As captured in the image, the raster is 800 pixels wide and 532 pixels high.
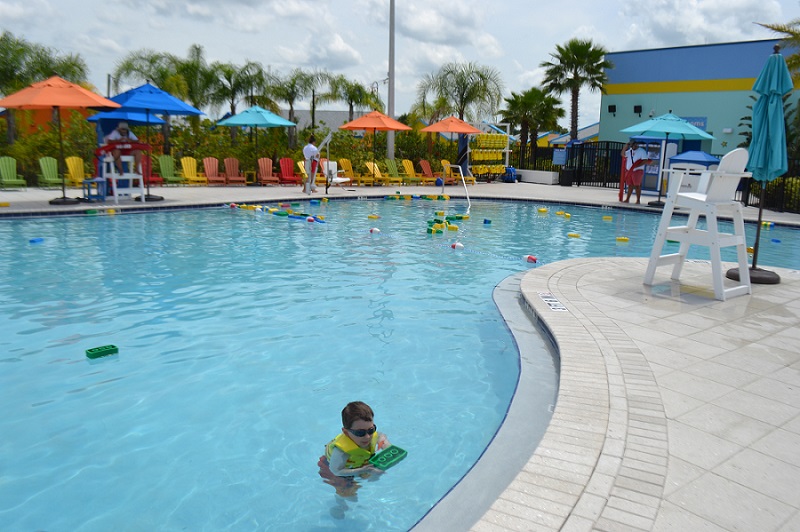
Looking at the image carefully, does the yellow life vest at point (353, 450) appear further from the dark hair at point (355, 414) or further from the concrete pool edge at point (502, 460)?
the concrete pool edge at point (502, 460)

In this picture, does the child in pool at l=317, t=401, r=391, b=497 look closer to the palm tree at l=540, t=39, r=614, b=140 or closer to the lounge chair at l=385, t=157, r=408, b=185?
the lounge chair at l=385, t=157, r=408, b=185

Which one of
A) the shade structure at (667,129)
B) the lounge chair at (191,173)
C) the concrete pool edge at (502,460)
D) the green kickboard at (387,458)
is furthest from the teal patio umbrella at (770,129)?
the lounge chair at (191,173)

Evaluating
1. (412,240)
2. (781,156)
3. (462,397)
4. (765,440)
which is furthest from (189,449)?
(412,240)

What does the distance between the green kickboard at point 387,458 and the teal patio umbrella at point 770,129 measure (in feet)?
17.3

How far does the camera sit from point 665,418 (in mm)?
3252

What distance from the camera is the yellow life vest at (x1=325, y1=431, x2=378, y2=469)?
→ 3.08 m

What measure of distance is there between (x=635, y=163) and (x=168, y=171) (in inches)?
551

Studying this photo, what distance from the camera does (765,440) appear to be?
3.07 m

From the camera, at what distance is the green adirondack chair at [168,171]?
18798 millimetres

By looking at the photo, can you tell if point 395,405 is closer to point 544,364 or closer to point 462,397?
point 462,397

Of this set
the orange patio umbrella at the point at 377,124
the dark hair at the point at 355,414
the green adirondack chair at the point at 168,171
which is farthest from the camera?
the orange patio umbrella at the point at 377,124

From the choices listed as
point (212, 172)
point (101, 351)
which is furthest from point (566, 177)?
point (101, 351)

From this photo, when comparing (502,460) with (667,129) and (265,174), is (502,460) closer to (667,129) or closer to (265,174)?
(667,129)

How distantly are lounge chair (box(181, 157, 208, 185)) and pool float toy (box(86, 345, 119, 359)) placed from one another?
1513 centimetres
